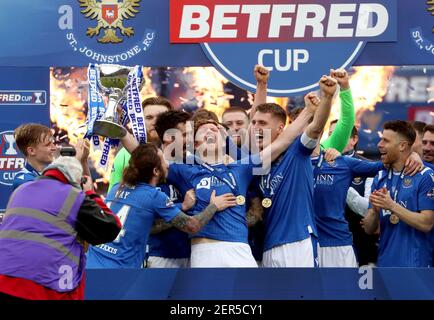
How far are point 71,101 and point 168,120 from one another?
1677 mm

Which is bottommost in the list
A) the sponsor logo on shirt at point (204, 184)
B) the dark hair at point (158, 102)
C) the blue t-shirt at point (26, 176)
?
the sponsor logo on shirt at point (204, 184)

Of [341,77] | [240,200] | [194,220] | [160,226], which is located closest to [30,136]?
[160,226]

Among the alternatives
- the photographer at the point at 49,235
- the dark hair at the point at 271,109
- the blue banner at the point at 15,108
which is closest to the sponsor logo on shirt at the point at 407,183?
the dark hair at the point at 271,109

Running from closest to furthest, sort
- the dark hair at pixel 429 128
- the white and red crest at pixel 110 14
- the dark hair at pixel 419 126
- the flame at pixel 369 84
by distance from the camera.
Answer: the dark hair at pixel 429 128 → the dark hair at pixel 419 126 → the white and red crest at pixel 110 14 → the flame at pixel 369 84

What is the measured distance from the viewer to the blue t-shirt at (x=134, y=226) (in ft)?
20.0

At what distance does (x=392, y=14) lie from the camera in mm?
7660

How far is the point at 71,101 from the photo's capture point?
8.28m

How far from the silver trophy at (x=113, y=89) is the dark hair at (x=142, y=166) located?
238mm

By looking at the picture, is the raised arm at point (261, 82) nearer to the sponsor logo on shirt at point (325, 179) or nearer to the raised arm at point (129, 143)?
the sponsor logo on shirt at point (325, 179)

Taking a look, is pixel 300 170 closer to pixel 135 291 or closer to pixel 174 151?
pixel 174 151

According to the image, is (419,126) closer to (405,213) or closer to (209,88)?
(405,213)

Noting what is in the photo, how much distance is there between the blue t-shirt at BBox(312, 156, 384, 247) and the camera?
694cm

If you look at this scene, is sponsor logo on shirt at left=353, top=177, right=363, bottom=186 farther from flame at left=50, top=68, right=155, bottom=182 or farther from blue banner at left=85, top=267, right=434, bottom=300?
blue banner at left=85, top=267, right=434, bottom=300
